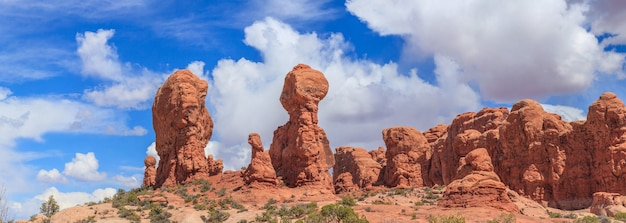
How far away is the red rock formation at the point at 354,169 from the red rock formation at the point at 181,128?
15.9 metres

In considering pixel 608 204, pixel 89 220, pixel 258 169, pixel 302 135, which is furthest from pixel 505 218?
pixel 89 220

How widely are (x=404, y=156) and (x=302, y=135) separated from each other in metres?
17.7

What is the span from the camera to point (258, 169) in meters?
53.2

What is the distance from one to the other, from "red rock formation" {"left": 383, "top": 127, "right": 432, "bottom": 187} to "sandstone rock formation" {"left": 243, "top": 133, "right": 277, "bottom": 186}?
1925 cm

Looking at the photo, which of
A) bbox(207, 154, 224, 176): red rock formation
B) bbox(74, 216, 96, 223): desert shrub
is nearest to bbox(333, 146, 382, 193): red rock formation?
bbox(207, 154, 224, 176): red rock formation

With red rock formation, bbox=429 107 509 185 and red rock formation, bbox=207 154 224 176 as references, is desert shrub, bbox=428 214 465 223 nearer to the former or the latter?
red rock formation, bbox=207 154 224 176

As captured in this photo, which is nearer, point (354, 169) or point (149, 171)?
point (149, 171)

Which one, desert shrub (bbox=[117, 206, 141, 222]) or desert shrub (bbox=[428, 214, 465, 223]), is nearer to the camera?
desert shrub (bbox=[428, 214, 465, 223])

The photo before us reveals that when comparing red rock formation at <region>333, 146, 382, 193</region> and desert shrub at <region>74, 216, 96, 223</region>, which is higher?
red rock formation at <region>333, 146, 382, 193</region>

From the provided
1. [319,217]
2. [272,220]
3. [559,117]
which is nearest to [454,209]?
[319,217]

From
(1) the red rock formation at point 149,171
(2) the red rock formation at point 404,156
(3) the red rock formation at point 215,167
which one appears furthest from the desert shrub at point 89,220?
(2) the red rock formation at point 404,156

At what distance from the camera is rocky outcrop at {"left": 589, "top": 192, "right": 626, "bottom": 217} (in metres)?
50.9

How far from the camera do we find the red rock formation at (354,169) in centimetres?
7119

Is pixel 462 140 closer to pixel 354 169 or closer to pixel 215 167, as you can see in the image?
pixel 354 169
